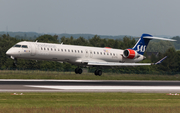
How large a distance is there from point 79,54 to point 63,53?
3.26 m

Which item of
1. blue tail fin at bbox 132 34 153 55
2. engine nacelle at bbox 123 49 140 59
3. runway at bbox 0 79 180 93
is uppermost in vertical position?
blue tail fin at bbox 132 34 153 55

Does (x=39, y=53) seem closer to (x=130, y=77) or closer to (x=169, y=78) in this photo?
(x=130, y=77)

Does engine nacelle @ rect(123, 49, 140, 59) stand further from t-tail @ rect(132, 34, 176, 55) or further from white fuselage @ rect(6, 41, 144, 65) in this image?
t-tail @ rect(132, 34, 176, 55)

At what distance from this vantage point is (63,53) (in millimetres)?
43656

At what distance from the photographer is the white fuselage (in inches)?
1622

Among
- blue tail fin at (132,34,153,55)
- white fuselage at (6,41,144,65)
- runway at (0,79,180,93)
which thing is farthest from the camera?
blue tail fin at (132,34,153,55)

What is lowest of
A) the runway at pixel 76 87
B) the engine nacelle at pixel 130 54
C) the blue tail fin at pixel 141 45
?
the runway at pixel 76 87

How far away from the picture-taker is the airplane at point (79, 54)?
4128 centimetres

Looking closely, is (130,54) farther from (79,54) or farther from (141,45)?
(79,54)
